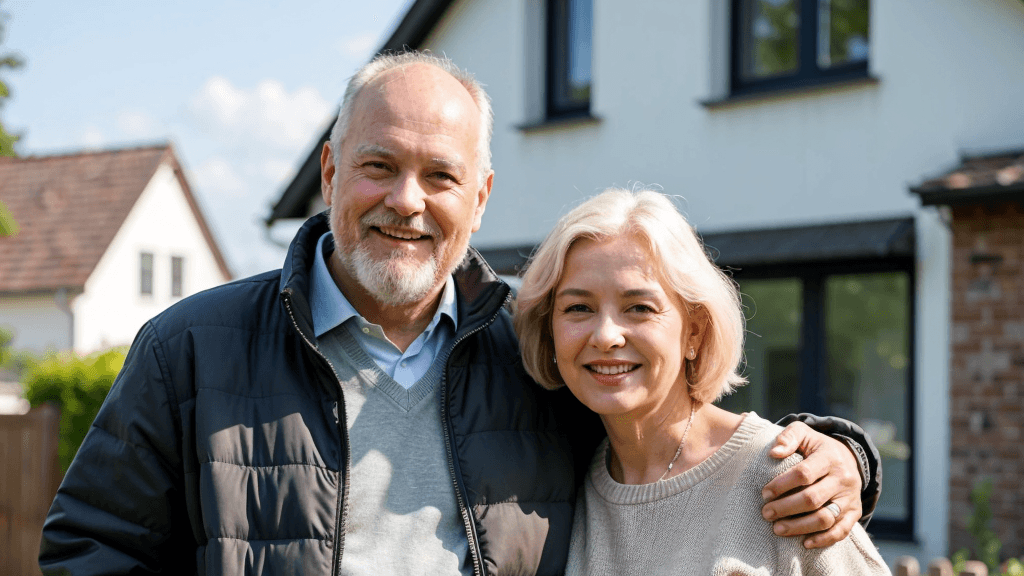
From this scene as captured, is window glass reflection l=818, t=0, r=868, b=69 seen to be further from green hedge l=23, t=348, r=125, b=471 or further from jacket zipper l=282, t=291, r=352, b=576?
jacket zipper l=282, t=291, r=352, b=576

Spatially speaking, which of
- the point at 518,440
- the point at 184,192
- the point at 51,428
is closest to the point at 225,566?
the point at 518,440

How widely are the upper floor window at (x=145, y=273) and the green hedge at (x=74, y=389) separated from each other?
22.2 metres

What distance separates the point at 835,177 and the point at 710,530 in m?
5.90

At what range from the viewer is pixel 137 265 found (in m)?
28.1

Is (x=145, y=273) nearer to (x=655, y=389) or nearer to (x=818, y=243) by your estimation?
(x=818, y=243)

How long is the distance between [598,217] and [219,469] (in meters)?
1.11

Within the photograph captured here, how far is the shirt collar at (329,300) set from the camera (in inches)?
101

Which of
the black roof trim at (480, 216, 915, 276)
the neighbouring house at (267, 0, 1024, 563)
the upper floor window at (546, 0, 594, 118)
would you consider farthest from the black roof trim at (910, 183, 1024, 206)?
the upper floor window at (546, 0, 594, 118)

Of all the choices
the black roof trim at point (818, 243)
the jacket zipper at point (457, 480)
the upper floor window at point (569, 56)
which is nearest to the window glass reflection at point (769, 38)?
the black roof trim at point (818, 243)

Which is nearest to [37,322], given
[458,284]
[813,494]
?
[458,284]

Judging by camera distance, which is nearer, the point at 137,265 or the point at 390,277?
the point at 390,277

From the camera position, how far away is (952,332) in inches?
278

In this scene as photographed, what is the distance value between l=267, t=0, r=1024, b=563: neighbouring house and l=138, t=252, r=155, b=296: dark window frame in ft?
70.7

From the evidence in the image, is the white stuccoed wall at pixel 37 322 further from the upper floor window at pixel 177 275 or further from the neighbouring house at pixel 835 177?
the neighbouring house at pixel 835 177
